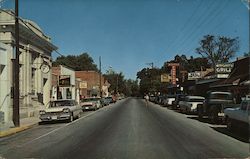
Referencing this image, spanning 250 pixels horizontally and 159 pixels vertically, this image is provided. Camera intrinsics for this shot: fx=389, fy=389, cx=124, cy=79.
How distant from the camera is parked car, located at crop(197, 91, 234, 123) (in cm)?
2259

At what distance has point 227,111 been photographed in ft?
62.2

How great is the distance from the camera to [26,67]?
116ft

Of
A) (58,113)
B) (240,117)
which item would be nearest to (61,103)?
(58,113)

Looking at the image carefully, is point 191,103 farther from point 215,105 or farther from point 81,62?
point 81,62

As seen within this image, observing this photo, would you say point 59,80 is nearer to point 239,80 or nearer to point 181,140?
point 239,80

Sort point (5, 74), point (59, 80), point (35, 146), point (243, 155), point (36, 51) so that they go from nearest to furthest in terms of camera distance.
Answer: point (243, 155) < point (35, 146) < point (5, 74) < point (36, 51) < point (59, 80)

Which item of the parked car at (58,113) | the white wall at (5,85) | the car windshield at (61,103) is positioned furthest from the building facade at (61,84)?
the parked car at (58,113)

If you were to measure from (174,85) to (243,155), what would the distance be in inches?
2943

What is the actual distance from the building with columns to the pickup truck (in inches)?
571

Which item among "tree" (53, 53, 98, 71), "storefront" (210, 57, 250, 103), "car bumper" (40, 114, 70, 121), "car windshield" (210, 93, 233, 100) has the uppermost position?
"tree" (53, 53, 98, 71)

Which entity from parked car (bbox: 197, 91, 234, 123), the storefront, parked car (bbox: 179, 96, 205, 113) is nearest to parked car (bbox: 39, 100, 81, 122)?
parked car (bbox: 197, 91, 234, 123)

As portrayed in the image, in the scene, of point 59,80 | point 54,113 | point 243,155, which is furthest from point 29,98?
point 243,155

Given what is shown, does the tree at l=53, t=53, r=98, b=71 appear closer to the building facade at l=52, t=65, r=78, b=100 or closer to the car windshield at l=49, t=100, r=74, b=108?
the building facade at l=52, t=65, r=78, b=100

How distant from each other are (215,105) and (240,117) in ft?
21.5
